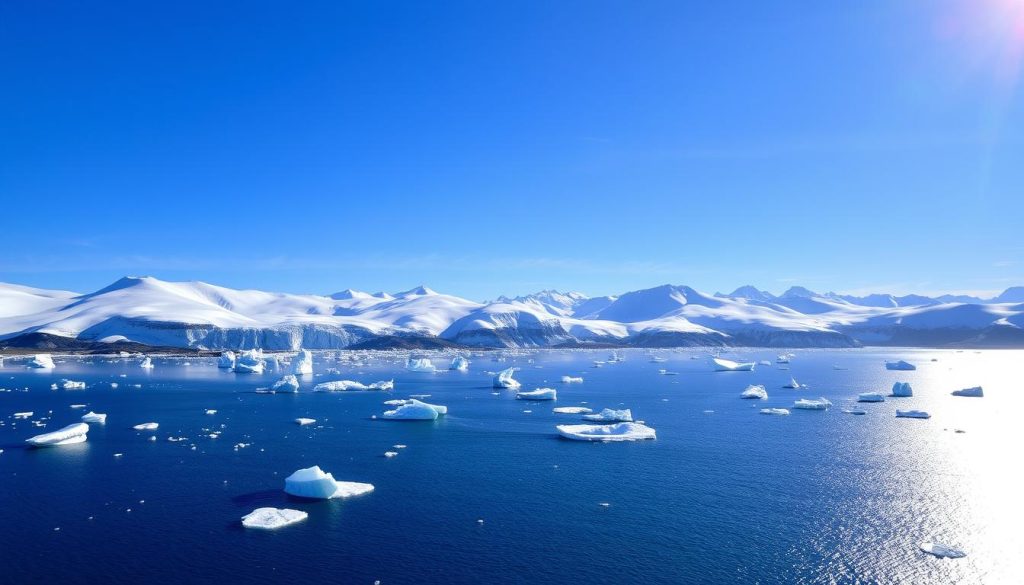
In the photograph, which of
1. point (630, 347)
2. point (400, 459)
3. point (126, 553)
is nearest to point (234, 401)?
point (400, 459)

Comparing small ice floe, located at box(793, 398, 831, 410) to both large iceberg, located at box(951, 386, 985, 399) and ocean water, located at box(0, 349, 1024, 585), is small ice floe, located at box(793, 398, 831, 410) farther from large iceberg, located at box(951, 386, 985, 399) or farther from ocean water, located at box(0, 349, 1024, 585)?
large iceberg, located at box(951, 386, 985, 399)

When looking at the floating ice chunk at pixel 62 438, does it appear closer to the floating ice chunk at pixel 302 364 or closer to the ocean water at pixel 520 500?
the ocean water at pixel 520 500

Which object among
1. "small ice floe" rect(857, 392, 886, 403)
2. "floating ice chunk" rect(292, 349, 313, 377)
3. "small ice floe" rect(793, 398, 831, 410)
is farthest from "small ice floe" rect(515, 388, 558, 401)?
"floating ice chunk" rect(292, 349, 313, 377)

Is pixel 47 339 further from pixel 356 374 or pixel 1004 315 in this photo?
pixel 1004 315

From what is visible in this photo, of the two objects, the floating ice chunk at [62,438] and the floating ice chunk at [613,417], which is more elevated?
the floating ice chunk at [62,438]

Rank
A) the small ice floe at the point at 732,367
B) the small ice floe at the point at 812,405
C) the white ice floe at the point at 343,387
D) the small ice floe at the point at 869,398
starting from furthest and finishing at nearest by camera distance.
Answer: the small ice floe at the point at 732,367, the white ice floe at the point at 343,387, the small ice floe at the point at 869,398, the small ice floe at the point at 812,405

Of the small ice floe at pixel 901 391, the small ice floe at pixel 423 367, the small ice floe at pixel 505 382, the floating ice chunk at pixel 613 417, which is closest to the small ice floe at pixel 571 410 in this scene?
the floating ice chunk at pixel 613 417
